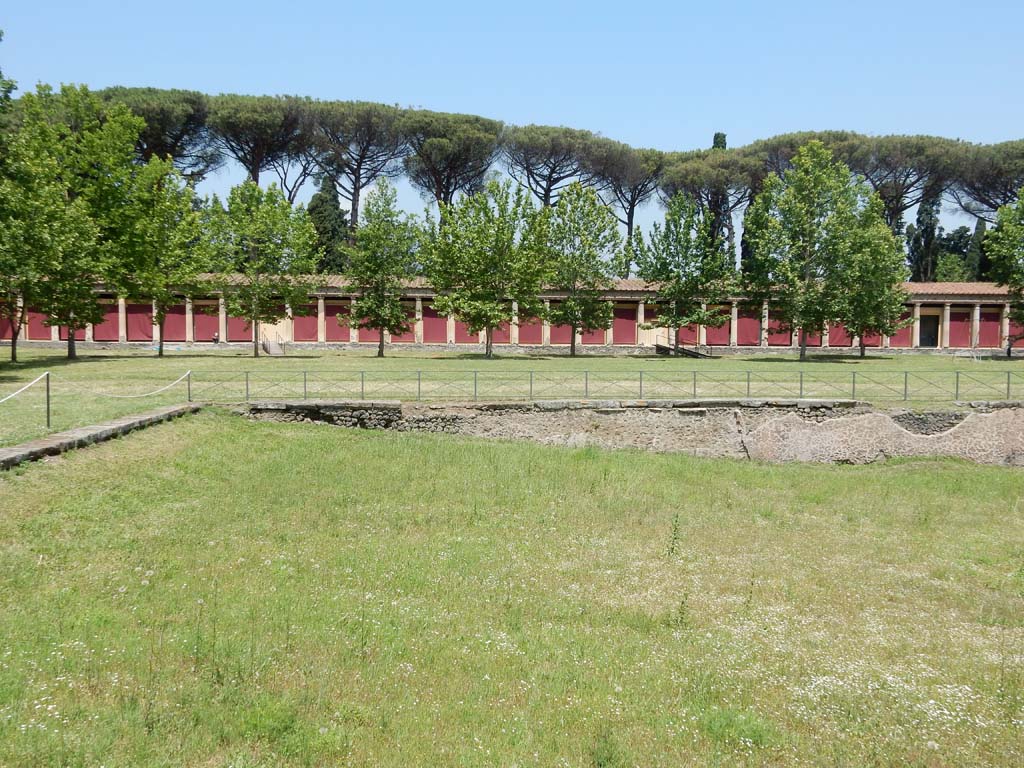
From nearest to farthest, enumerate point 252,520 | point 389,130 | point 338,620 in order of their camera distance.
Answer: point 338,620
point 252,520
point 389,130

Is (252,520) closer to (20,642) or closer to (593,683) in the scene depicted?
(20,642)

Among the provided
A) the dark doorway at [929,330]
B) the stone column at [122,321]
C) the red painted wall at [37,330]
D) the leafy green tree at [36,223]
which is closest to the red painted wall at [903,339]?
the dark doorway at [929,330]

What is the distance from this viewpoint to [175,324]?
5525 centimetres

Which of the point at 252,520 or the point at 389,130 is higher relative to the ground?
the point at 389,130

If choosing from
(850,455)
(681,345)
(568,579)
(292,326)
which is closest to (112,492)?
(568,579)

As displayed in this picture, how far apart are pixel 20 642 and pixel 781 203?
166ft

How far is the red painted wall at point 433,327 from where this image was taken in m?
57.8

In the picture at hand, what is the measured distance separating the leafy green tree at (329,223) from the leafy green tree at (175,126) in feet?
32.1

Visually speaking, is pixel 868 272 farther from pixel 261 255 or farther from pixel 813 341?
pixel 261 255

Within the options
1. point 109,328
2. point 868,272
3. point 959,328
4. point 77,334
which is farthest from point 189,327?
point 959,328

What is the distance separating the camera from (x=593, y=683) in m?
6.22

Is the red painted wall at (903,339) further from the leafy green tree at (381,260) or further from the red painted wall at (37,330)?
the red painted wall at (37,330)

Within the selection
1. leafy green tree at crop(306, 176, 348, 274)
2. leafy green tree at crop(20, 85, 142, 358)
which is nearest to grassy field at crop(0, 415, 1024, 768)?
leafy green tree at crop(20, 85, 142, 358)

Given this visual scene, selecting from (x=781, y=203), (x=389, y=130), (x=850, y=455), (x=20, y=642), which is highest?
(x=389, y=130)
